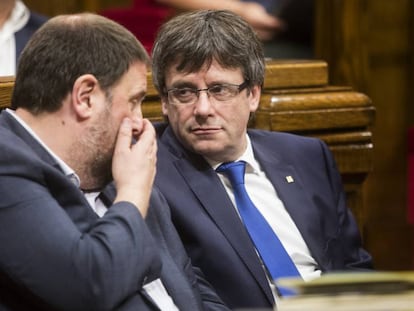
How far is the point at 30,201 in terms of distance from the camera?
5.86 feet

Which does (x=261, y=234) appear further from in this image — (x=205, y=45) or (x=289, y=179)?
(x=205, y=45)

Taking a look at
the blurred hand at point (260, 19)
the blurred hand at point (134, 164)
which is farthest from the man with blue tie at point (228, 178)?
the blurred hand at point (260, 19)

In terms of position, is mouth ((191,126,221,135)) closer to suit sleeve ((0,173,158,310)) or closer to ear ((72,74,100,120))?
ear ((72,74,100,120))

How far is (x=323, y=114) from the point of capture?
2801 millimetres

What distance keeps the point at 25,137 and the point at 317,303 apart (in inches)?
28.8

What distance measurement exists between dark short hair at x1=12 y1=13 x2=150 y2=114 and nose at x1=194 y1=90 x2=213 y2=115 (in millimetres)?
455

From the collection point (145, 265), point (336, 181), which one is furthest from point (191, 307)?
point (336, 181)

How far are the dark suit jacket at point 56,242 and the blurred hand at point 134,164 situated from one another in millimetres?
47

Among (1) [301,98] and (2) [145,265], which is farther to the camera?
(1) [301,98]

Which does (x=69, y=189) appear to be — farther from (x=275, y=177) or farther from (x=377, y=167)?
(x=377, y=167)

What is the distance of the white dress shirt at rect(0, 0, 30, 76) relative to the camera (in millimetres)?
3225

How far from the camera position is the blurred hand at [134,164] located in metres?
1.92

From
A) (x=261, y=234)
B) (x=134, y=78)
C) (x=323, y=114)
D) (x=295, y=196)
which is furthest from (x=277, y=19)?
(x=134, y=78)

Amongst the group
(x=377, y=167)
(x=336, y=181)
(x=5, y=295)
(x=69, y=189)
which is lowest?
(x=377, y=167)
